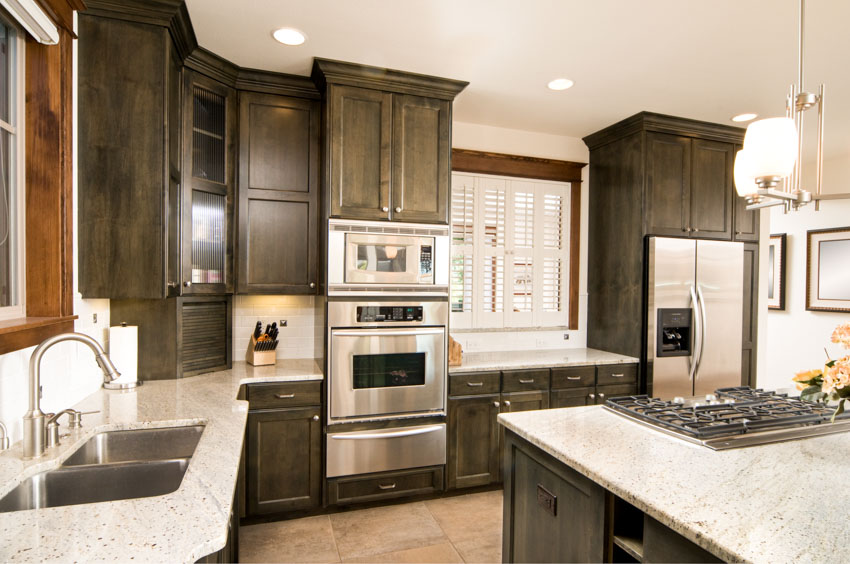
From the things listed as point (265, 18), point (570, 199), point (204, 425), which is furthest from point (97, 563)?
point (570, 199)

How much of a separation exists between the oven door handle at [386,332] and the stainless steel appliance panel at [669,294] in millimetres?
1668

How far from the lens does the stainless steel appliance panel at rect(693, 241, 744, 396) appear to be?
3.58 meters

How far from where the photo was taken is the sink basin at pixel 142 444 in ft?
5.61

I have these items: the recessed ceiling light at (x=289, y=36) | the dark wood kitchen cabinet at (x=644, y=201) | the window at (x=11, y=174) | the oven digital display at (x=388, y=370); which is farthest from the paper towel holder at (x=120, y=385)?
the dark wood kitchen cabinet at (x=644, y=201)

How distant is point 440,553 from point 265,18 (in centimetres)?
289

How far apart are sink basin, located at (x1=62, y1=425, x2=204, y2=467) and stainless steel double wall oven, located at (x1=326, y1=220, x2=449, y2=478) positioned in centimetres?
101

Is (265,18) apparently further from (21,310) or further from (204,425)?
(204,425)

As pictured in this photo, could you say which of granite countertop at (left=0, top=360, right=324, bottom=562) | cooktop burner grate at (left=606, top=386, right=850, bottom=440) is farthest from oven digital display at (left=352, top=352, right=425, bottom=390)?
cooktop burner grate at (left=606, top=386, right=850, bottom=440)

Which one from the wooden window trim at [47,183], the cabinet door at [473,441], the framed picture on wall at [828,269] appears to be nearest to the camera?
the wooden window trim at [47,183]

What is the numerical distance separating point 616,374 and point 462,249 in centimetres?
151

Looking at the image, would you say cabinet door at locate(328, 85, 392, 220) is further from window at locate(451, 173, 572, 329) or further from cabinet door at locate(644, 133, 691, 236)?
cabinet door at locate(644, 133, 691, 236)

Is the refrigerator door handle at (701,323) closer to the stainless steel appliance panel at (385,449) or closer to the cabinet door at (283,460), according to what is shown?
the stainless steel appliance panel at (385,449)

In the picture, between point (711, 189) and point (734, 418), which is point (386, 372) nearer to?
point (734, 418)

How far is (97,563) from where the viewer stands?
36.4 inches
